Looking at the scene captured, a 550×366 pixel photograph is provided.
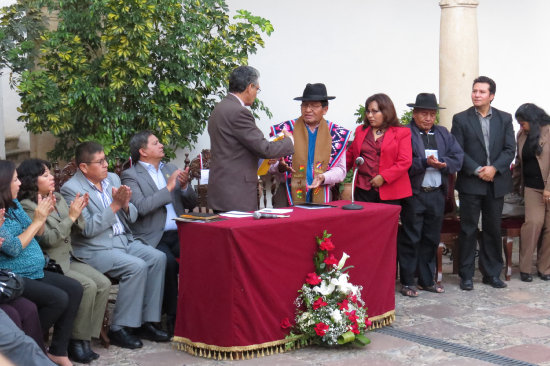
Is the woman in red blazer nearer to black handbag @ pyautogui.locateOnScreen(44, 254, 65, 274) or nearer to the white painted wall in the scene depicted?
black handbag @ pyautogui.locateOnScreen(44, 254, 65, 274)

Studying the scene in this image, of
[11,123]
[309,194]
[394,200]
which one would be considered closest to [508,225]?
[394,200]

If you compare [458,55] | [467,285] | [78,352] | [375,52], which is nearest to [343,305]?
[78,352]

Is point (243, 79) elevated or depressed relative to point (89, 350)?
elevated

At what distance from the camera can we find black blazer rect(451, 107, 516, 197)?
23.9ft

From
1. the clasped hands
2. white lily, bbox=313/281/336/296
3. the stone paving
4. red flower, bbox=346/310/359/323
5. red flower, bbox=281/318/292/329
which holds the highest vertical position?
the clasped hands

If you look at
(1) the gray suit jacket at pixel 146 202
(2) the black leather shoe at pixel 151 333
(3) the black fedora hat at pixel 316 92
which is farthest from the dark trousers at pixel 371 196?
(2) the black leather shoe at pixel 151 333

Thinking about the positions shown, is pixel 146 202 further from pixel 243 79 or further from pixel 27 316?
pixel 27 316

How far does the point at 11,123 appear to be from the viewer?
10.0 metres

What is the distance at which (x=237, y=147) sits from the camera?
5996mm

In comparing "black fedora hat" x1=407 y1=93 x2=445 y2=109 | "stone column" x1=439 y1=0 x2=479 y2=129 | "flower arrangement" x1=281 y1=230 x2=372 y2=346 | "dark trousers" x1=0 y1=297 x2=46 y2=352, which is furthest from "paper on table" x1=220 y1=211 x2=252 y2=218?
"stone column" x1=439 y1=0 x2=479 y2=129

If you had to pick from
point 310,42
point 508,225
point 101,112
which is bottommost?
point 508,225

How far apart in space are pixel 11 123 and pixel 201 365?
583 cm

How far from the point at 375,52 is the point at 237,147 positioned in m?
5.25

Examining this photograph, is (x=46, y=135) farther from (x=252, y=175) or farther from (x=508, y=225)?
(x=508, y=225)
